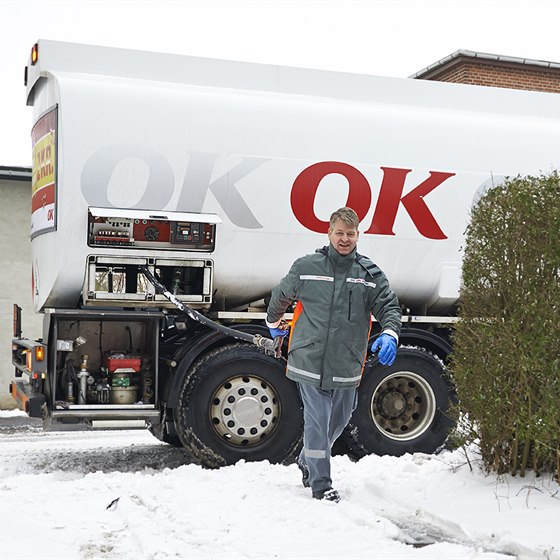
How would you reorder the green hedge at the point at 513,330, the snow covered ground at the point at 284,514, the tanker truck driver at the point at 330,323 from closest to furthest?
1. the snow covered ground at the point at 284,514
2. the green hedge at the point at 513,330
3. the tanker truck driver at the point at 330,323

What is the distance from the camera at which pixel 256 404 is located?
27.9ft

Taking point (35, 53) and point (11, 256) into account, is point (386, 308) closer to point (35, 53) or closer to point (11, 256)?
point (35, 53)

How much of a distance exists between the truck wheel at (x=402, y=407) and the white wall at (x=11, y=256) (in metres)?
7.71

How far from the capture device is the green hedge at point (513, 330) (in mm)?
5785

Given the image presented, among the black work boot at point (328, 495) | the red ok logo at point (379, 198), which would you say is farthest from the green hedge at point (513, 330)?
the red ok logo at point (379, 198)

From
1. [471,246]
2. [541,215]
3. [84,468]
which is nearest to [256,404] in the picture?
[84,468]

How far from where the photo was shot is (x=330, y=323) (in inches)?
244

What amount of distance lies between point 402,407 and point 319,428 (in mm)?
2942

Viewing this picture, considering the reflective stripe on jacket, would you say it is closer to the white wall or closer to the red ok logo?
the red ok logo

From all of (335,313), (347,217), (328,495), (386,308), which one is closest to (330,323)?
(335,313)

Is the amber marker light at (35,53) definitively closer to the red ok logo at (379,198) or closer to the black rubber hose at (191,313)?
the black rubber hose at (191,313)

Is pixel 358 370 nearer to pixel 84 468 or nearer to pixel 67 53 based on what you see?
pixel 84 468

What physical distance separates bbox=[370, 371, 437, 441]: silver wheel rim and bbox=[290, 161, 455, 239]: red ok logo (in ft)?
4.62

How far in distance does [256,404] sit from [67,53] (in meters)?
3.57
